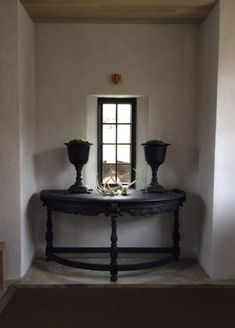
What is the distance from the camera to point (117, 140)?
4195mm

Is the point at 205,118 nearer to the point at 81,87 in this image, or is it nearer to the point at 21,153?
the point at 81,87

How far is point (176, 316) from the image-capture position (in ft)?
9.07

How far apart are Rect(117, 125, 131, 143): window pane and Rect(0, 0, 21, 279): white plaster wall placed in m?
1.26

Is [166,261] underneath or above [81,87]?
underneath

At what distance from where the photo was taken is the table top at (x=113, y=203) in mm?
3391

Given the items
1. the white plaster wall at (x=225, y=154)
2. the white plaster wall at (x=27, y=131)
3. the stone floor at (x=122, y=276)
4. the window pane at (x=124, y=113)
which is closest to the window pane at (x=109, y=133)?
the window pane at (x=124, y=113)

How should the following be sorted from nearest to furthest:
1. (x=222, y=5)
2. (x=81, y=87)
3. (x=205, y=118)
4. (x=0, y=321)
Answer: (x=0, y=321)
(x=222, y=5)
(x=205, y=118)
(x=81, y=87)

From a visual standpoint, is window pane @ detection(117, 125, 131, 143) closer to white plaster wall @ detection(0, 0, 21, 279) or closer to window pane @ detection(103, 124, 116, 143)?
window pane @ detection(103, 124, 116, 143)

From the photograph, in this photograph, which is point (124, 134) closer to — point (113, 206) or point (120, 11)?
point (113, 206)

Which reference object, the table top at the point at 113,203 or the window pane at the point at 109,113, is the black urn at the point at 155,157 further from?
the window pane at the point at 109,113

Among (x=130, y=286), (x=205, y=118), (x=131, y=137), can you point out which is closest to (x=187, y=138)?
(x=205, y=118)

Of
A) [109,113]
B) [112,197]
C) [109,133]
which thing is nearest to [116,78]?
[109,113]

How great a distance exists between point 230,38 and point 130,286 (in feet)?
8.12

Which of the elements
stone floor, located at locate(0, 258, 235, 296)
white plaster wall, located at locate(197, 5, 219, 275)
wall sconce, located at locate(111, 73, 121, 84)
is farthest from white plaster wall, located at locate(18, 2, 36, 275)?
white plaster wall, located at locate(197, 5, 219, 275)
